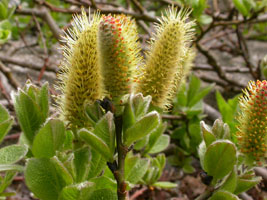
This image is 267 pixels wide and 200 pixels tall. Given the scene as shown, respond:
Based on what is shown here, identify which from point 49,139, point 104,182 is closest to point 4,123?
point 49,139

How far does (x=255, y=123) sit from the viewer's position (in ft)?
3.65

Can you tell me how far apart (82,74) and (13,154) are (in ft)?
1.12

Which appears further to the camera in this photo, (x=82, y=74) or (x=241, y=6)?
(x=241, y=6)

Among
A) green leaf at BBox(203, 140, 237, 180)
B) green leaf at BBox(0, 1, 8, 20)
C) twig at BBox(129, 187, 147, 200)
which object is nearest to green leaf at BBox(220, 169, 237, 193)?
green leaf at BBox(203, 140, 237, 180)

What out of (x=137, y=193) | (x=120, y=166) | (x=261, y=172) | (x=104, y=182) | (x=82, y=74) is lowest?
(x=137, y=193)

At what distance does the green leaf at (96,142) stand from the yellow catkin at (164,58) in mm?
319

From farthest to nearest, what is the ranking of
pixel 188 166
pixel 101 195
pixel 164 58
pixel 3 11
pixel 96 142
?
1. pixel 188 166
2. pixel 3 11
3. pixel 164 58
4. pixel 101 195
5. pixel 96 142

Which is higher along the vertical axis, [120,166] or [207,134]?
[207,134]

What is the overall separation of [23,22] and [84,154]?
297 centimetres

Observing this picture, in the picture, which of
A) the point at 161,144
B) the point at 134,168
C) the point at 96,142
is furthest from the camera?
the point at 161,144

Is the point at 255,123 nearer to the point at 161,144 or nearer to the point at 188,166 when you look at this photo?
the point at 161,144

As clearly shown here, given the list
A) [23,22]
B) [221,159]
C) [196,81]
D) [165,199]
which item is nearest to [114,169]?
[221,159]

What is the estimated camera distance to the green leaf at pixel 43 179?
3.32ft

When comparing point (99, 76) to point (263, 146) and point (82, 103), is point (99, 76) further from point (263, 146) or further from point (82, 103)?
point (263, 146)
